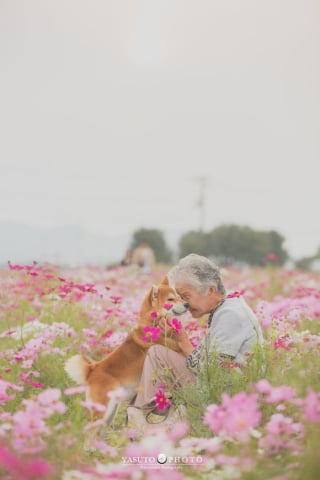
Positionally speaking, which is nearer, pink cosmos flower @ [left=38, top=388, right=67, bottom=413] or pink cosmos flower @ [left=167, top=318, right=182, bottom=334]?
pink cosmos flower @ [left=38, top=388, right=67, bottom=413]

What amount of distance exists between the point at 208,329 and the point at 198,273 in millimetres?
304

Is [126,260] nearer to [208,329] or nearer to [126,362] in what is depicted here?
[126,362]

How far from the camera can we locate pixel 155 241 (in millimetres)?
29422

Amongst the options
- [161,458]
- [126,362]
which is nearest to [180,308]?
[126,362]

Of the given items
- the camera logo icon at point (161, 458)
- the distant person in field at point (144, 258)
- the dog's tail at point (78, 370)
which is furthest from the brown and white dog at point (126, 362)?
the distant person in field at point (144, 258)

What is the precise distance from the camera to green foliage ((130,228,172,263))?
29359 mm

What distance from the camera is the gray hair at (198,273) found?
3105 millimetres

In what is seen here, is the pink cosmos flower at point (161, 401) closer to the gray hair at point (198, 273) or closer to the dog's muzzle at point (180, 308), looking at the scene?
the dog's muzzle at point (180, 308)

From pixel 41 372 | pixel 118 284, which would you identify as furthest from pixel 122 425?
pixel 118 284

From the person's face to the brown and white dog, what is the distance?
0.05 m

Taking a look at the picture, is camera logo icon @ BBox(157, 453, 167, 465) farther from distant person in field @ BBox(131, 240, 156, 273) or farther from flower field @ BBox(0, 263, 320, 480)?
distant person in field @ BBox(131, 240, 156, 273)

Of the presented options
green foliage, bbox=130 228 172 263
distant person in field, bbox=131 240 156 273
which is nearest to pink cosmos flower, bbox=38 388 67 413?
distant person in field, bbox=131 240 156 273

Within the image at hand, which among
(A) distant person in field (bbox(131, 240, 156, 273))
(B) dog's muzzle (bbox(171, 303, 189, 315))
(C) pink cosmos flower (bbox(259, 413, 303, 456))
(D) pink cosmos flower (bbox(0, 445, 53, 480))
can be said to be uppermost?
(B) dog's muzzle (bbox(171, 303, 189, 315))

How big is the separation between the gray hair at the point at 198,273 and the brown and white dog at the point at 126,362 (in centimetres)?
14
